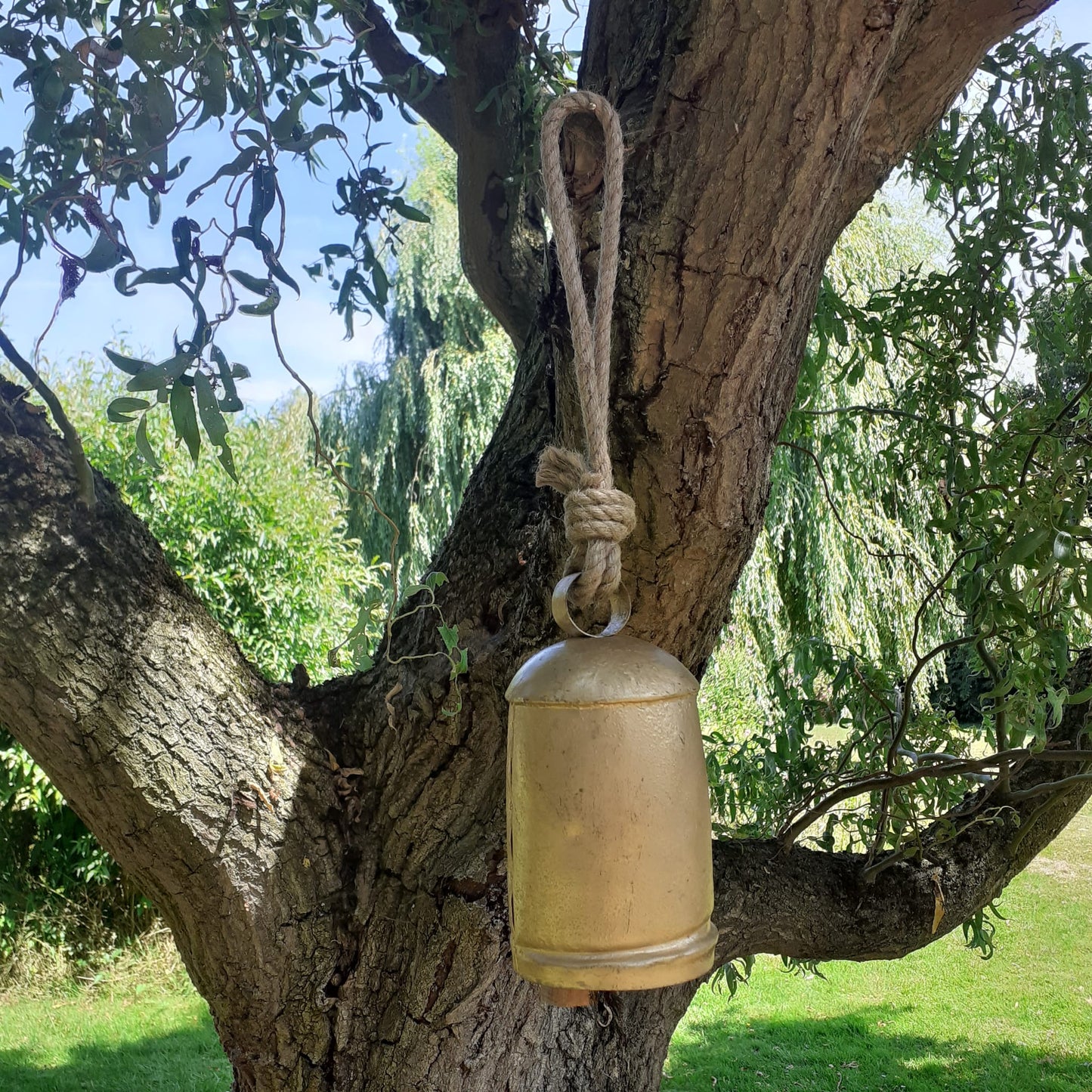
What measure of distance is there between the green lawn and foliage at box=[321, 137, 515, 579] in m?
3.29

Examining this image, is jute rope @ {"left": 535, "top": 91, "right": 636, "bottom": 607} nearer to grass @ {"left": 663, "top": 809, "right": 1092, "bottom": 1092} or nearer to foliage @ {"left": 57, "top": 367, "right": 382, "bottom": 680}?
grass @ {"left": 663, "top": 809, "right": 1092, "bottom": 1092}

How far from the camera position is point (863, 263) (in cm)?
628

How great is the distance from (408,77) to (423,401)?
5.36 meters

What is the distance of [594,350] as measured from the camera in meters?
1.00

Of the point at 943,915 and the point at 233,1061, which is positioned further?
the point at 943,915


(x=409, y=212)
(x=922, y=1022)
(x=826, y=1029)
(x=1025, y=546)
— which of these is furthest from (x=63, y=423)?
(x=922, y=1022)

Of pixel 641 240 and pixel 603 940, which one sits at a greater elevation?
pixel 641 240

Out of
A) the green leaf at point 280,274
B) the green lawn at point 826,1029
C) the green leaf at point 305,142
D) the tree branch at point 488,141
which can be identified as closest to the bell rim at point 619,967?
the green leaf at point 280,274

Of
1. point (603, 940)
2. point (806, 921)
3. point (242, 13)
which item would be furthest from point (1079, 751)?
point (242, 13)

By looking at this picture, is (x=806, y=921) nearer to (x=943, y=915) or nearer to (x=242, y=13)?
(x=943, y=915)

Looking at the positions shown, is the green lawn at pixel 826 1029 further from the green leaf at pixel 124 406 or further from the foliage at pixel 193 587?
the green leaf at pixel 124 406

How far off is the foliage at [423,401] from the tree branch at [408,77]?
14.8 ft

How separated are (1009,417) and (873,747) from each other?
0.78 meters

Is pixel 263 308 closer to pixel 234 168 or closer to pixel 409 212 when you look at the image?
pixel 234 168
